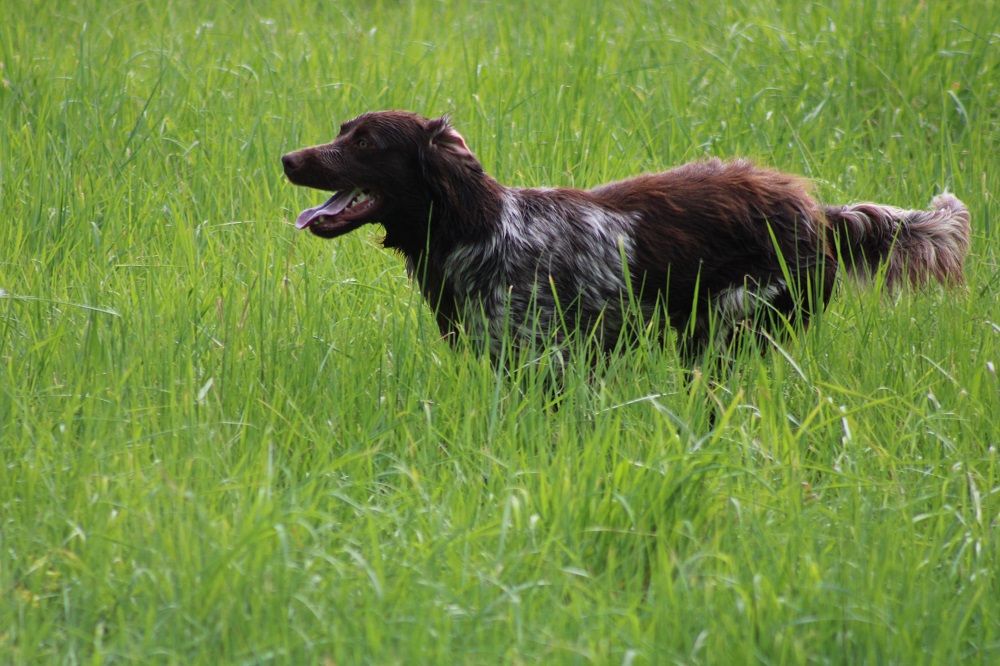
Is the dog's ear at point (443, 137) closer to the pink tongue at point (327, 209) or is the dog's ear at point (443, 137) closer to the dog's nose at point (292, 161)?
the pink tongue at point (327, 209)

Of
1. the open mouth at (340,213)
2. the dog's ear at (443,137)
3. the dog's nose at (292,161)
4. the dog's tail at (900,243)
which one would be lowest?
the dog's tail at (900,243)

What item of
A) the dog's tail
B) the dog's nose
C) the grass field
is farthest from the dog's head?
the dog's tail

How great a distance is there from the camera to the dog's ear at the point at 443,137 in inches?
171

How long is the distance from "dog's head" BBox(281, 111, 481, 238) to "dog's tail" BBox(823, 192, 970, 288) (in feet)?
4.82

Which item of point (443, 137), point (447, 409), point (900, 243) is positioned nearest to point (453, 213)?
point (443, 137)

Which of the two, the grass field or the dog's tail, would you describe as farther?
the dog's tail

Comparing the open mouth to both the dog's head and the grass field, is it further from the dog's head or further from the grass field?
the grass field

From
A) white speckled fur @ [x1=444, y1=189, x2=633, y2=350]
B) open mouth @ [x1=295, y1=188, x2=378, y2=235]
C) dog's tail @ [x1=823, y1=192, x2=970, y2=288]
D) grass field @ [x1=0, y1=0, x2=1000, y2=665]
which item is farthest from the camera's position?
dog's tail @ [x1=823, y1=192, x2=970, y2=288]

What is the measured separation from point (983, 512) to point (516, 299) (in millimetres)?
1679

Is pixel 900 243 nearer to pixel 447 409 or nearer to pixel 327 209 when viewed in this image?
pixel 447 409

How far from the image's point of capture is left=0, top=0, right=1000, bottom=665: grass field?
2865mm

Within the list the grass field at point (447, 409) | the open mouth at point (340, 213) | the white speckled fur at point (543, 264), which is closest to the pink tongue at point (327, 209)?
the open mouth at point (340, 213)

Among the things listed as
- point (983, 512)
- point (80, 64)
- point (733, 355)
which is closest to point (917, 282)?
point (733, 355)

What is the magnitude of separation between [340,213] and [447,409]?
84cm
